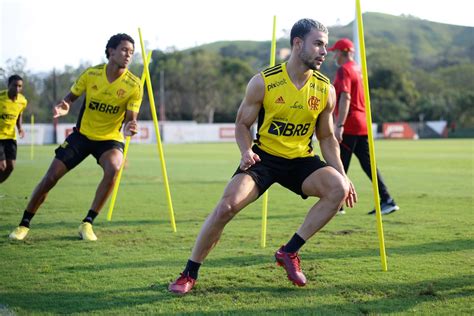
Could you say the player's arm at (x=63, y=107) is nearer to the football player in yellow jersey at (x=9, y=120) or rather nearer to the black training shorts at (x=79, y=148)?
the black training shorts at (x=79, y=148)

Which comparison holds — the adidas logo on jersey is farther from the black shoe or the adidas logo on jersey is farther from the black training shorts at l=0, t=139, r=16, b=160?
the black training shorts at l=0, t=139, r=16, b=160

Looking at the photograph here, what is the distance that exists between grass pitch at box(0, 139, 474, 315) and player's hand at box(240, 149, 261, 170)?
3.52ft

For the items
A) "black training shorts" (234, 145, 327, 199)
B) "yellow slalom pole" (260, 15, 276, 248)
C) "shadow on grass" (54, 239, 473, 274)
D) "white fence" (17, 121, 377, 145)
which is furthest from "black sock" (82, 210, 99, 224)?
"white fence" (17, 121, 377, 145)

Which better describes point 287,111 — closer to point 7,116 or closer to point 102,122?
point 102,122

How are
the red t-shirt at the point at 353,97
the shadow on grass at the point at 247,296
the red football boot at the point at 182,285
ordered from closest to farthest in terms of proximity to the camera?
the shadow on grass at the point at 247,296, the red football boot at the point at 182,285, the red t-shirt at the point at 353,97

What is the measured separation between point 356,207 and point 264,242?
411cm

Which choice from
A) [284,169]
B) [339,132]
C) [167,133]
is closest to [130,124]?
[284,169]

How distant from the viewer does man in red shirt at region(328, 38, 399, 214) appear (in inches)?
387

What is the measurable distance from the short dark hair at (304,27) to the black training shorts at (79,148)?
3634mm

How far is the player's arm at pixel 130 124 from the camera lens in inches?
315

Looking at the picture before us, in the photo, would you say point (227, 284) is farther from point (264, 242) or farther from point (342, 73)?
point (342, 73)

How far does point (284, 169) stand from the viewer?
220 inches

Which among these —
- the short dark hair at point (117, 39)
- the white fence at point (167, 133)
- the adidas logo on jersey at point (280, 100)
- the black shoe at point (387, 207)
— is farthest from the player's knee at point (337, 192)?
the white fence at point (167, 133)

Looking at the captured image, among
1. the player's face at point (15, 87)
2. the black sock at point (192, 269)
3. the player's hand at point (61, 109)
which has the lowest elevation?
the black sock at point (192, 269)
